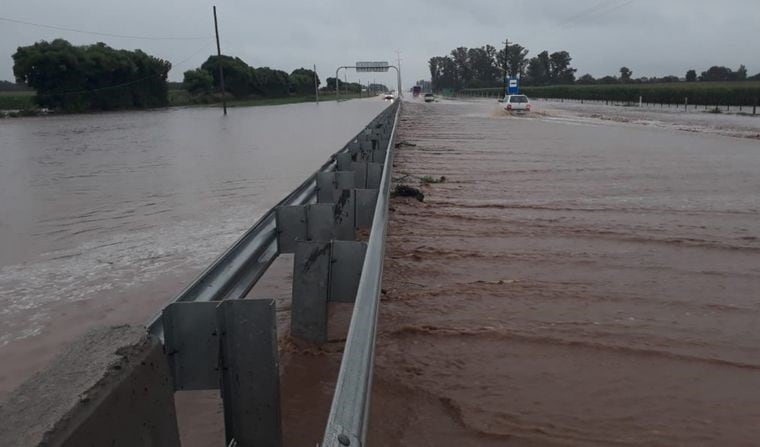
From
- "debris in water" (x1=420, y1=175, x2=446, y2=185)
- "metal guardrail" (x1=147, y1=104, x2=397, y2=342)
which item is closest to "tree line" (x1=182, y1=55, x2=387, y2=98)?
"debris in water" (x1=420, y1=175, x2=446, y2=185)

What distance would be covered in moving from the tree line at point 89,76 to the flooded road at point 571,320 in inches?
2228

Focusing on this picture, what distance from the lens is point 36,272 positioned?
21.1 feet

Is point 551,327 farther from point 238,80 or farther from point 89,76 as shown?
point 238,80

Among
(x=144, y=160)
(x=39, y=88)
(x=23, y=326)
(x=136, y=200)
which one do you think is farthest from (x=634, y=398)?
(x=39, y=88)

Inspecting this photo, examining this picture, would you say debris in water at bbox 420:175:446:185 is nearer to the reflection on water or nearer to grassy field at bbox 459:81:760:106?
the reflection on water

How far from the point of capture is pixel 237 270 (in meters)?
3.69

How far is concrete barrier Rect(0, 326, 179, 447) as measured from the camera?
180 cm

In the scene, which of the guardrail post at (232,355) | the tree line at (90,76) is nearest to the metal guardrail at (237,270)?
the guardrail post at (232,355)

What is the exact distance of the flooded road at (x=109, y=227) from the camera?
5.19 meters

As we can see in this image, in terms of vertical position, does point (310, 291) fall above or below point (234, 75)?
below

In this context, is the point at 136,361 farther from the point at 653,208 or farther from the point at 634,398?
the point at 653,208

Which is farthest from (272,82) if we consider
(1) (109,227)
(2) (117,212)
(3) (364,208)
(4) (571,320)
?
(4) (571,320)

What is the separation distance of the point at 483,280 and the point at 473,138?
16466 mm

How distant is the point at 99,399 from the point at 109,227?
7.20 m
